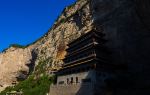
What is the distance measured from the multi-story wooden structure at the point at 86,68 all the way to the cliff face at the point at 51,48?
13.0 m

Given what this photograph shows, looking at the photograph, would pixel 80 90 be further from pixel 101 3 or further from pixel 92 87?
pixel 101 3

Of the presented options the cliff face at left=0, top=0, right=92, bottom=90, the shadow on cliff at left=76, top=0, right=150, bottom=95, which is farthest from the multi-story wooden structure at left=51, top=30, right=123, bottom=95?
the cliff face at left=0, top=0, right=92, bottom=90

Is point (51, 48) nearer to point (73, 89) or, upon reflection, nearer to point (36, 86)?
point (36, 86)

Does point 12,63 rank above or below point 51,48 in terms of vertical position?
below

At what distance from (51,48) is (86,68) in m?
40.2

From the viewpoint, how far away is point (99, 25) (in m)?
60.9

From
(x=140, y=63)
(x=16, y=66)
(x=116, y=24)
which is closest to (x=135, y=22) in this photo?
(x=116, y=24)

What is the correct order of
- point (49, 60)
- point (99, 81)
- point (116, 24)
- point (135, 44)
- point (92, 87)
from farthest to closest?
point (49, 60) < point (116, 24) < point (135, 44) < point (99, 81) < point (92, 87)

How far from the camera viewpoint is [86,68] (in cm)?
4659

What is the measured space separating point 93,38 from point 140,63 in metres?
10.3

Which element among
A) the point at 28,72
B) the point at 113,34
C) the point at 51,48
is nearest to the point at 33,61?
the point at 28,72

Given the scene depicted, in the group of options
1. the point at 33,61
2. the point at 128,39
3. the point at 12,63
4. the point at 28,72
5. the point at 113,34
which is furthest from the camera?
the point at 12,63

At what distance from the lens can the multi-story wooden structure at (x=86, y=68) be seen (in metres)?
42.7

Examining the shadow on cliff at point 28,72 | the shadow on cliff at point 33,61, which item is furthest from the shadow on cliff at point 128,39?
the shadow on cliff at point 28,72
